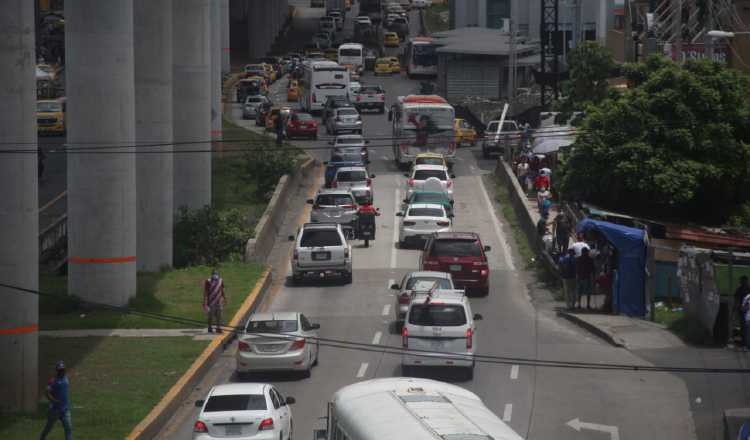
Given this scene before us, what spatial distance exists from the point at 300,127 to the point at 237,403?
49403 mm

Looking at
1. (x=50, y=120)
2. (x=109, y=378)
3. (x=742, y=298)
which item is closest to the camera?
(x=109, y=378)

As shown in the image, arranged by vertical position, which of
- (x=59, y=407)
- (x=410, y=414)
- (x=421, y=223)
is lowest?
(x=59, y=407)

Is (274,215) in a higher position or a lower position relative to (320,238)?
lower

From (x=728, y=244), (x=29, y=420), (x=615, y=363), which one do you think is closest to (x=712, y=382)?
(x=615, y=363)

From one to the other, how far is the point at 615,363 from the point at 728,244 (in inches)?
248

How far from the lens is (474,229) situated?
4656 cm

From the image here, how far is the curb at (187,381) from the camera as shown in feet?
72.9

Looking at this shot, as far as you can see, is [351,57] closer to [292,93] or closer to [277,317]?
[292,93]

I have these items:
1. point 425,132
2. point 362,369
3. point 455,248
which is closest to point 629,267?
point 455,248

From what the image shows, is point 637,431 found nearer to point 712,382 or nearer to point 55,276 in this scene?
point 712,382

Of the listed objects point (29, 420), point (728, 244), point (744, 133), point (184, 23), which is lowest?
point (29, 420)

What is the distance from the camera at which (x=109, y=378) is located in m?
26.0

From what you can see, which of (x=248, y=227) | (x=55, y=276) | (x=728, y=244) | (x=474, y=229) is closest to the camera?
(x=728, y=244)

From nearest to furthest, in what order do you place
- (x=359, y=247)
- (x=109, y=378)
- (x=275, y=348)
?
(x=109, y=378) < (x=275, y=348) < (x=359, y=247)
